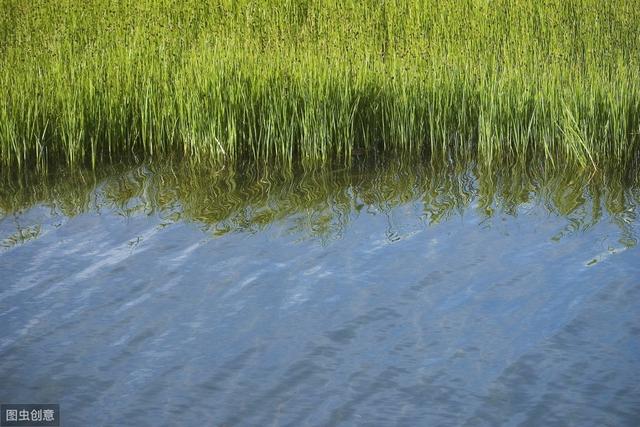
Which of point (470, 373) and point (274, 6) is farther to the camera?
point (274, 6)

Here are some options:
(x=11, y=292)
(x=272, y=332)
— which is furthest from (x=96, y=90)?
(x=272, y=332)

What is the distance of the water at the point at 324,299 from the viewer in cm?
409

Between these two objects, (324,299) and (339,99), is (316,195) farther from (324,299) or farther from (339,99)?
(324,299)

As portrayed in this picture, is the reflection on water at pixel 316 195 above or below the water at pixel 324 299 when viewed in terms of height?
above

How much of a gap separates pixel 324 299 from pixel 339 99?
251 centimetres

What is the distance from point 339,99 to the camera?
715cm

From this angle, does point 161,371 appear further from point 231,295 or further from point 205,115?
point 205,115

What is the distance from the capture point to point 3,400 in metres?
4.16

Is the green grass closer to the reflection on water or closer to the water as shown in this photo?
the reflection on water

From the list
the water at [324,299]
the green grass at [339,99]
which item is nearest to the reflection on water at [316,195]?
the water at [324,299]

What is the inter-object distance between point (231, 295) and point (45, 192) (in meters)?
2.17

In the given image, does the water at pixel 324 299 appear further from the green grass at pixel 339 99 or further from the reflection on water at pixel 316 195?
the green grass at pixel 339 99

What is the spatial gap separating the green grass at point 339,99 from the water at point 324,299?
1.32 feet

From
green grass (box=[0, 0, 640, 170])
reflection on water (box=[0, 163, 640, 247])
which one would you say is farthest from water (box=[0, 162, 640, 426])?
green grass (box=[0, 0, 640, 170])
